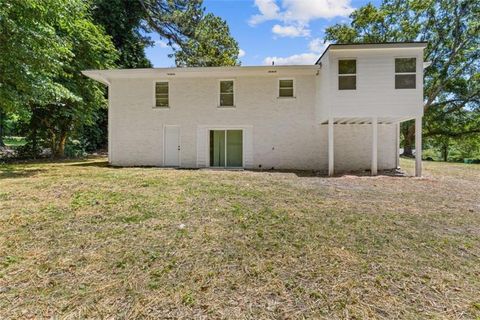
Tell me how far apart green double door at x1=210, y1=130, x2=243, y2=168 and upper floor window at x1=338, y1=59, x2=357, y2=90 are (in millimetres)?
4694

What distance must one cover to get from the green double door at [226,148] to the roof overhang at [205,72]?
2.53 m

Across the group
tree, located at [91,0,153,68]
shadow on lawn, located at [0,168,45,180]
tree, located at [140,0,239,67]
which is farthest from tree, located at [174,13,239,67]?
shadow on lawn, located at [0,168,45,180]

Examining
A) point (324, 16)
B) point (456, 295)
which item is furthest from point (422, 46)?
point (324, 16)

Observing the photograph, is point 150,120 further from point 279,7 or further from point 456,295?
point 456,295

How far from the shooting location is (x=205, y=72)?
12.8 m

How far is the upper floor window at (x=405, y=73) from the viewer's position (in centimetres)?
1080

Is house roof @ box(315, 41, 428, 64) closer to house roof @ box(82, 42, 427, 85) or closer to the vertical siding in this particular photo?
the vertical siding

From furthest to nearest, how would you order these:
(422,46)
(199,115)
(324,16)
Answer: (324,16)
(199,115)
(422,46)

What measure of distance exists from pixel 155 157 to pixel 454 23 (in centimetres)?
2374

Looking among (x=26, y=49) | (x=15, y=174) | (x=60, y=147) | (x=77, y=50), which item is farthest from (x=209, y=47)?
(x=15, y=174)

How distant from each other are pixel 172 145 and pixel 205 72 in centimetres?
356

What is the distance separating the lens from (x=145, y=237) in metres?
4.34

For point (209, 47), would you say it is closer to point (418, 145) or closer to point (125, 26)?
point (125, 26)

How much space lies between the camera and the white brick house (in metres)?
13.0
